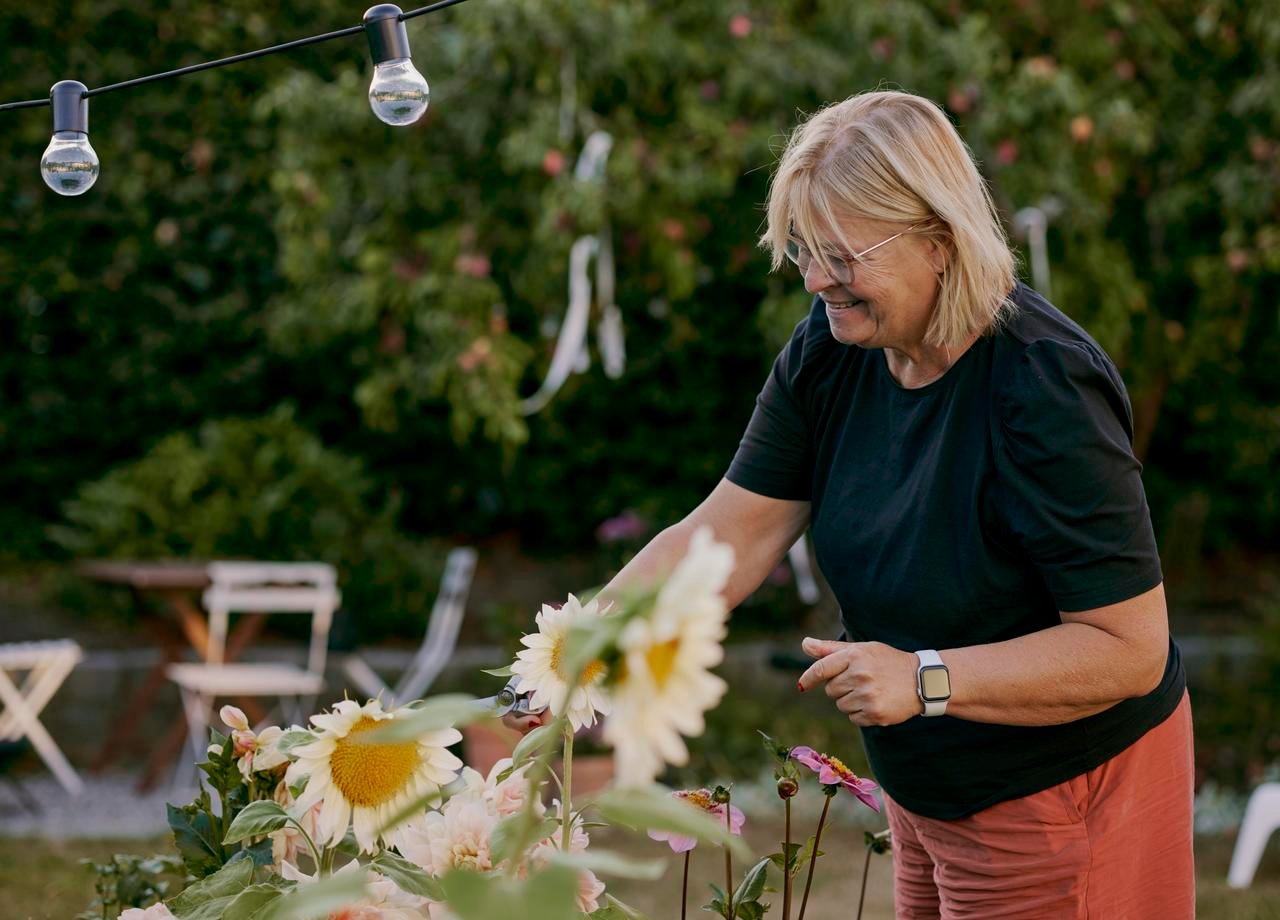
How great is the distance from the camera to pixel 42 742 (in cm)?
610

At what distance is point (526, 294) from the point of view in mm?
5902

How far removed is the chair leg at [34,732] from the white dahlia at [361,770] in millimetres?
5347

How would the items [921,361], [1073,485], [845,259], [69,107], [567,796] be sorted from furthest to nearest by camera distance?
[69,107]
[921,361]
[845,259]
[1073,485]
[567,796]

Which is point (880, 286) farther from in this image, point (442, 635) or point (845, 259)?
point (442, 635)

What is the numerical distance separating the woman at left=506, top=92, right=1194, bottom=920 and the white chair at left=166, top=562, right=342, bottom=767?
4.45 m

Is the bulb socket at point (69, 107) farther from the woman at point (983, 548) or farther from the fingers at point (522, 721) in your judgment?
the fingers at point (522, 721)

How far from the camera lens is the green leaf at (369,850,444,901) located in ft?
3.57

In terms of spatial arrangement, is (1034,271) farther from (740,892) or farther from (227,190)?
(740,892)

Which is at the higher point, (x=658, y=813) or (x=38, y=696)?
(x=658, y=813)

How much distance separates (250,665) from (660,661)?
240 inches

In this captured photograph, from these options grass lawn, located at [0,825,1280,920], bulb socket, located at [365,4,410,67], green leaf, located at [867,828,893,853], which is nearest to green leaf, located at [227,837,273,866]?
green leaf, located at [867,828,893,853]

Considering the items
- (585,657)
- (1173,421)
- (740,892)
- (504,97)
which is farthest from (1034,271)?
(585,657)

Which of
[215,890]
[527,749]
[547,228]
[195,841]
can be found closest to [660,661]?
[527,749]

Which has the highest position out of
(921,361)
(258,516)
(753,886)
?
(921,361)
